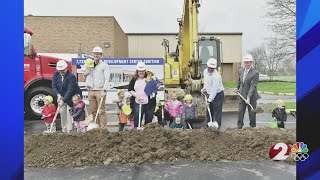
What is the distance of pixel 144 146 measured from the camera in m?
5.52

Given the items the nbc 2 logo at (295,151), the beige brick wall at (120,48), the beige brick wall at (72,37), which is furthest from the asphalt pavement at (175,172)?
the beige brick wall at (72,37)

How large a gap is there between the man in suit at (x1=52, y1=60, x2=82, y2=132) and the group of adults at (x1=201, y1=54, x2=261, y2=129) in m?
2.71

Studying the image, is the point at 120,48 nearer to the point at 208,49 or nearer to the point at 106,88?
the point at 208,49

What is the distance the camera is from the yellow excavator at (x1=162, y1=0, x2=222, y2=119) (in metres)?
10.7

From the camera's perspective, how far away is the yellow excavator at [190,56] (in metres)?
10.7

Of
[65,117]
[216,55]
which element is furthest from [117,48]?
[65,117]

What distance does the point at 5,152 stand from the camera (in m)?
1.69

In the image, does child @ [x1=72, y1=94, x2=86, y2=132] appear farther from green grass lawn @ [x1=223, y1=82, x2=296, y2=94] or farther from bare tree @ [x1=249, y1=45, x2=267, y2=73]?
bare tree @ [x1=249, y1=45, x2=267, y2=73]

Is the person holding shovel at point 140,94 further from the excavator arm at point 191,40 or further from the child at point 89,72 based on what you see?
the excavator arm at point 191,40

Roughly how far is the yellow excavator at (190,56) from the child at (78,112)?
371 centimetres

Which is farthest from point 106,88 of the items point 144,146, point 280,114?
point 280,114

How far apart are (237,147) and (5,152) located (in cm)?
450

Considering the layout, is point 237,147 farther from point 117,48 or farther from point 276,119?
point 117,48

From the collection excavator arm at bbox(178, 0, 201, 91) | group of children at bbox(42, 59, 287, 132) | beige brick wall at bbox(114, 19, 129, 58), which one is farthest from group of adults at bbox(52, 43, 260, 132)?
beige brick wall at bbox(114, 19, 129, 58)
